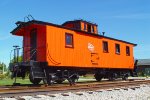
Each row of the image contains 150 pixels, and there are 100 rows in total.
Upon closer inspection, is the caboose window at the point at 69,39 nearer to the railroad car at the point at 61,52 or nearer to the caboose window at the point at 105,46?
the railroad car at the point at 61,52

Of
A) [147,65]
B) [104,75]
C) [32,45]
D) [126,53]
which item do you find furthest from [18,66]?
[147,65]

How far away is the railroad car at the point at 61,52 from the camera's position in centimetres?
1558

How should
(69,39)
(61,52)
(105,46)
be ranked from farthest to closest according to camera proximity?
(105,46) < (69,39) < (61,52)

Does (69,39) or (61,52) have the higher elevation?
(69,39)

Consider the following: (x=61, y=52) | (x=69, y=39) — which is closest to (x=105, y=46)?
(x=69, y=39)

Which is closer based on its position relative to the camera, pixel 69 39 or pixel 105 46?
pixel 69 39

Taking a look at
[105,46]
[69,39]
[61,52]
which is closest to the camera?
[61,52]

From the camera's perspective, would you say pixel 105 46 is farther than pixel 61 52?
Yes

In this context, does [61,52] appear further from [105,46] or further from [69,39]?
[105,46]

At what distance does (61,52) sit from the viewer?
1638 centimetres

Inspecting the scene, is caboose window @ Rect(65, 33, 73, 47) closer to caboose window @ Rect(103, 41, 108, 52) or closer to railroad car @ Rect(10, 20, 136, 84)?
railroad car @ Rect(10, 20, 136, 84)

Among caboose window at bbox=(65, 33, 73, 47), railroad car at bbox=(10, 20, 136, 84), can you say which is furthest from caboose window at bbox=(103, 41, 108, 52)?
caboose window at bbox=(65, 33, 73, 47)

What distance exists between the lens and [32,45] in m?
17.4

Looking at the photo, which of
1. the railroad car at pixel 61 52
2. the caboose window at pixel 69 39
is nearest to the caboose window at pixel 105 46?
the railroad car at pixel 61 52
